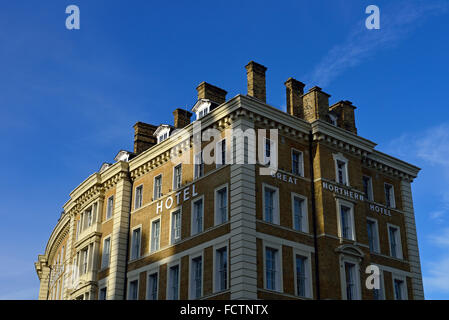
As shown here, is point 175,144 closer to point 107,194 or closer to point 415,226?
point 107,194

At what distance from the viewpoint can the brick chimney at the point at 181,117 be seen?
5025 centimetres

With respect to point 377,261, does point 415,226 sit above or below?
above

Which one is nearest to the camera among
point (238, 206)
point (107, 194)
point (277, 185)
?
point (238, 206)

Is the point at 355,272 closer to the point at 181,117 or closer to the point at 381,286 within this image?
the point at 381,286

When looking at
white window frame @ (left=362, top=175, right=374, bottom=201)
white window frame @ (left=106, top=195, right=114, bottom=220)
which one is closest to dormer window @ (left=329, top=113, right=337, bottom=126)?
white window frame @ (left=362, top=175, right=374, bottom=201)

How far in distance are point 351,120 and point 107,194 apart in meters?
20.5

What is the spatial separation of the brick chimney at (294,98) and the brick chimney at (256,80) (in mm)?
2916

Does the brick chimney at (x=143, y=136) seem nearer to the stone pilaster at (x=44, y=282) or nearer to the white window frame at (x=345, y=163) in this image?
the white window frame at (x=345, y=163)

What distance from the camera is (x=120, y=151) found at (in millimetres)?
52312

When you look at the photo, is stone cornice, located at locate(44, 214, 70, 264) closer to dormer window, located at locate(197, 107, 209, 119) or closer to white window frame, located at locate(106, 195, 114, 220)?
white window frame, located at locate(106, 195, 114, 220)

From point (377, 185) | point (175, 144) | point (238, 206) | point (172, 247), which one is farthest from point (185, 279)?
point (377, 185)

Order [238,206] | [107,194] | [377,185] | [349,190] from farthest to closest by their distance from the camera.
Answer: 1. [107,194]
2. [377,185]
3. [349,190]
4. [238,206]

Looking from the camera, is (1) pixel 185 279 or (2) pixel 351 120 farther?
(2) pixel 351 120

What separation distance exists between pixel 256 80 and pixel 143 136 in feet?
50.6
